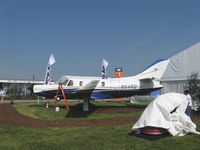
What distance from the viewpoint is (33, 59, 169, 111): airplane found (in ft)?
52.4

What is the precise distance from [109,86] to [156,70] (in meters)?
4.99

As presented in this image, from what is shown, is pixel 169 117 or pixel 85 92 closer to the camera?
pixel 169 117

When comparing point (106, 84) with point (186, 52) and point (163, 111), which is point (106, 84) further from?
point (163, 111)

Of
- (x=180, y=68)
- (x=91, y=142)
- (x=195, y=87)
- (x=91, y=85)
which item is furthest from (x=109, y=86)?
(x=91, y=142)

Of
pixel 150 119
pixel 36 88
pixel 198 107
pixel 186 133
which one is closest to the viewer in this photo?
pixel 150 119

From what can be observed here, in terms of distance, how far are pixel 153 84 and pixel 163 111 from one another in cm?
1132

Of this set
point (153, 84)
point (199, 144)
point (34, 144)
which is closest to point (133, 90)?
point (153, 84)

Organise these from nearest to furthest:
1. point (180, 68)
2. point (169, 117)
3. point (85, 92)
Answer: point (169, 117), point (85, 92), point (180, 68)

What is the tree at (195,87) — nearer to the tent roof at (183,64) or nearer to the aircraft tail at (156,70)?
the tent roof at (183,64)

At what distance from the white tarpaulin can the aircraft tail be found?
10911mm

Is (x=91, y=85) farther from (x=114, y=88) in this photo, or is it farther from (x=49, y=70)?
(x=49, y=70)

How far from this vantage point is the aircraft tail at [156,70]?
A: 17.8m

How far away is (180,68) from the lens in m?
16.9

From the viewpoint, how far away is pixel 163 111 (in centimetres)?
619
